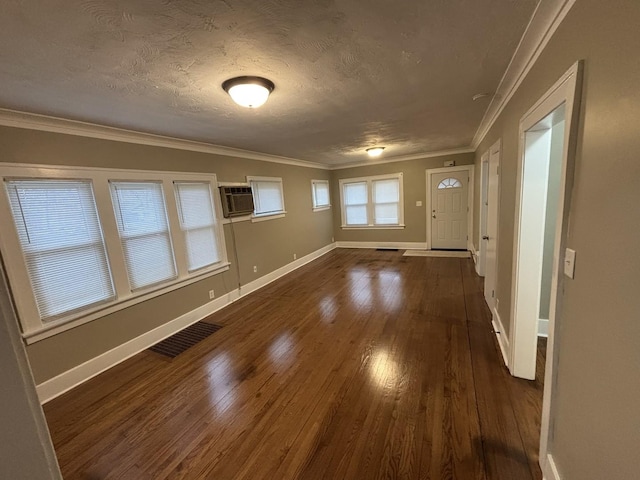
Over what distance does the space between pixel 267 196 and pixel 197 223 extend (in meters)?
1.71

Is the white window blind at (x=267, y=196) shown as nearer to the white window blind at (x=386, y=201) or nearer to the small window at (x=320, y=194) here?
the small window at (x=320, y=194)

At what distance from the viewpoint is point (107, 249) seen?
9.21 ft

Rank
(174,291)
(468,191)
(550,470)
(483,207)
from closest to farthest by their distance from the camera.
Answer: (550,470)
(174,291)
(483,207)
(468,191)

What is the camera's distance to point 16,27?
1.25 metres

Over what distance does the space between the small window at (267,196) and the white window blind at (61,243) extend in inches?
96.6

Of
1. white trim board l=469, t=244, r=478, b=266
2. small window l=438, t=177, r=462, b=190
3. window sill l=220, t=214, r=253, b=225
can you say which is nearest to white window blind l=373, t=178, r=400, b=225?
small window l=438, t=177, r=462, b=190

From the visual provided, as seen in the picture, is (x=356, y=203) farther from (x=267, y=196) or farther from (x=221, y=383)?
(x=221, y=383)

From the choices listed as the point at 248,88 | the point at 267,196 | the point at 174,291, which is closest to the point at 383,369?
the point at 248,88

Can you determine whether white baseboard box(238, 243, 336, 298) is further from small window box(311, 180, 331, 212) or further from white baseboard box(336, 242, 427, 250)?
small window box(311, 180, 331, 212)

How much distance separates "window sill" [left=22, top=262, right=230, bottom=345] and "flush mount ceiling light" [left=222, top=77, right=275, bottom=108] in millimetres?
2444

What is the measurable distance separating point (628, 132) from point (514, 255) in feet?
4.89

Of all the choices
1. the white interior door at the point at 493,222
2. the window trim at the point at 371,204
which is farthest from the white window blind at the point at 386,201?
the white interior door at the point at 493,222

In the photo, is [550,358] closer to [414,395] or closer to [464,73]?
[414,395]

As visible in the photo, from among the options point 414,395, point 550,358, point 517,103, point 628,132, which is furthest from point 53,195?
point 517,103
